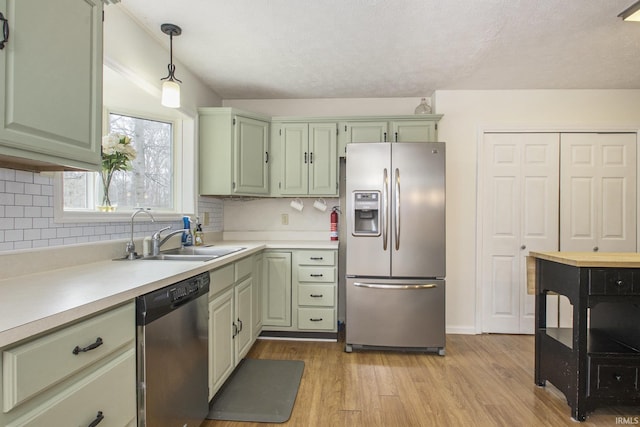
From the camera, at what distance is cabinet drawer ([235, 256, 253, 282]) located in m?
2.33

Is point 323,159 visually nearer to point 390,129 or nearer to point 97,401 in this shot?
point 390,129

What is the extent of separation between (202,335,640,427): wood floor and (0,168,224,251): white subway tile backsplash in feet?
4.22

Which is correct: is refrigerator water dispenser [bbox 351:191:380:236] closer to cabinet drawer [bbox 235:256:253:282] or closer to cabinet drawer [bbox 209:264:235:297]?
cabinet drawer [bbox 235:256:253:282]

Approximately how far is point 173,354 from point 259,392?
3.10ft

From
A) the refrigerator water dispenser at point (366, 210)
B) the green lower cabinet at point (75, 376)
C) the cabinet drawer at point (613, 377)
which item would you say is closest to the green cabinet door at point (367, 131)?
the refrigerator water dispenser at point (366, 210)

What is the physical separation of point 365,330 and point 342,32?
2.37 m

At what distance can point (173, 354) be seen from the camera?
1.42 metres

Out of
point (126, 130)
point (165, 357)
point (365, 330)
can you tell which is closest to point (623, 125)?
point (365, 330)

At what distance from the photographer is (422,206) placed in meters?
2.77

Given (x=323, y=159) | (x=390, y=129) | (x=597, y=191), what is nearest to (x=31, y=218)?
(x=323, y=159)

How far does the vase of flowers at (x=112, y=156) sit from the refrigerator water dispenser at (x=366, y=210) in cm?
174

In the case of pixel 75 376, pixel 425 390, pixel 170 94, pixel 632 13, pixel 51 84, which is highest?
pixel 632 13

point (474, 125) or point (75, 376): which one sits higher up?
point (474, 125)

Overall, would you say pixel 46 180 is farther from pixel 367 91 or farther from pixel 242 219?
pixel 367 91
